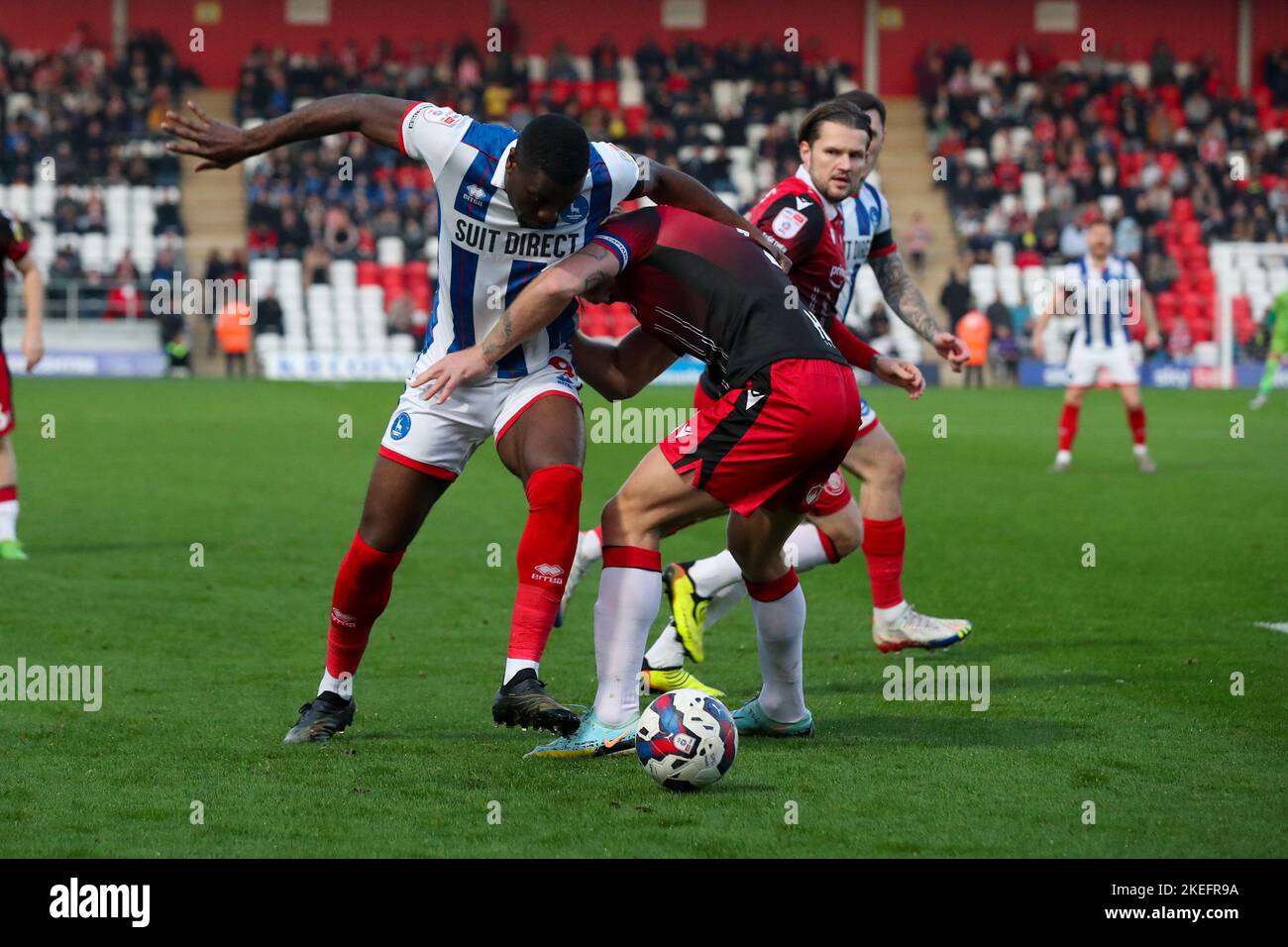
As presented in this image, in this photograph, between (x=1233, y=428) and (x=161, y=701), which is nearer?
(x=161, y=701)

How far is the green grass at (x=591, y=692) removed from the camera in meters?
4.64

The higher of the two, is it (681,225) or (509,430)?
(681,225)

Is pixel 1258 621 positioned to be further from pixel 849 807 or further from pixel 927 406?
pixel 927 406

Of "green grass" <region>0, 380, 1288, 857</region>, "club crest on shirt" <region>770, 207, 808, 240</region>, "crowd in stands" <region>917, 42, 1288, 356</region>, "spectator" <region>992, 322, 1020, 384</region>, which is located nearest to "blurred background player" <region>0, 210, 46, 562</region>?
"green grass" <region>0, 380, 1288, 857</region>

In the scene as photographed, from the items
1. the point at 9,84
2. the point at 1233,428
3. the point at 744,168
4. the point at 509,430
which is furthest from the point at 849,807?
the point at 9,84

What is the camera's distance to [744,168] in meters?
36.7

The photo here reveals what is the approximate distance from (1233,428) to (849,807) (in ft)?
61.0

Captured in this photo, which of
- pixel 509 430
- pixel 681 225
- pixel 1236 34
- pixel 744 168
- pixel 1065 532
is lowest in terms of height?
pixel 1065 532

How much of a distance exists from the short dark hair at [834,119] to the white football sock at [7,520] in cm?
600

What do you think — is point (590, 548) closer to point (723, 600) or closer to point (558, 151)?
point (723, 600)

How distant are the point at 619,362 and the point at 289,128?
4.55ft

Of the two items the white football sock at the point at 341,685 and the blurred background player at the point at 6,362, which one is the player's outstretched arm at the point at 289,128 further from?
the blurred background player at the point at 6,362

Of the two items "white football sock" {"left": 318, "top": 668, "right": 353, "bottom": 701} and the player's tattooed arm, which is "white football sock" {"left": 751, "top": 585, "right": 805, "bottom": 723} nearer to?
"white football sock" {"left": 318, "top": 668, "right": 353, "bottom": 701}

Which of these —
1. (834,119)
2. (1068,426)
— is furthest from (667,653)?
(1068,426)
